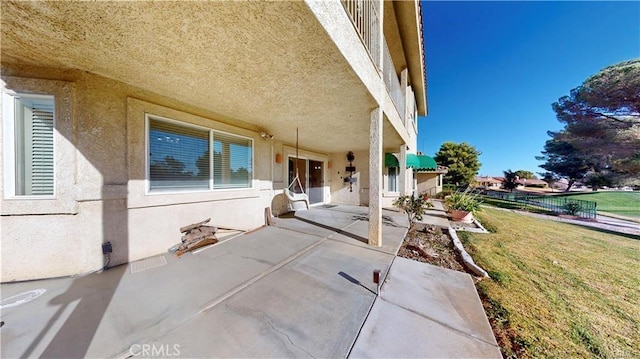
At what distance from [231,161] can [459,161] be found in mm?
30302

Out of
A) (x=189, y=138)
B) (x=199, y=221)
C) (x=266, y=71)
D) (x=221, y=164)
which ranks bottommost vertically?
(x=199, y=221)

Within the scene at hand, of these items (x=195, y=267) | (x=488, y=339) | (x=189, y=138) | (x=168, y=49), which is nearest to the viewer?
(x=488, y=339)

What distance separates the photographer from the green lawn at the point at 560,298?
2.52m

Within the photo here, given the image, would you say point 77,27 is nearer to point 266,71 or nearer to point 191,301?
point 266,71

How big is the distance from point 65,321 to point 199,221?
9.65 feet

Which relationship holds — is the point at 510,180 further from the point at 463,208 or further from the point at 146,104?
the point at 146,104

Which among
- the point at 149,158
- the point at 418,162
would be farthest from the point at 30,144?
the point at 418,162

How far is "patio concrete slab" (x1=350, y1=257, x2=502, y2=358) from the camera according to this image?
2.29 m

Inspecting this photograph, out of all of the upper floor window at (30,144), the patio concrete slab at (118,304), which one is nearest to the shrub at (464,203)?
the patio concrete slab at (118,304)

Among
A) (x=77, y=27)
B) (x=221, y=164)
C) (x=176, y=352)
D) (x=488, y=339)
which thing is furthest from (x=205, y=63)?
(x=488, y=339)

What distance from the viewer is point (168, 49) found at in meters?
2.98

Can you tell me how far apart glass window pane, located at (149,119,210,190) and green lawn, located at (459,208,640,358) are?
6.82m

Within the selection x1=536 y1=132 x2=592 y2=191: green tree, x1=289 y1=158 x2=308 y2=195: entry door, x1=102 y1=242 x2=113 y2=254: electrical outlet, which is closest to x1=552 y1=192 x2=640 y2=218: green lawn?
x1=536 y1=132 x2=592 y2=191: green tree

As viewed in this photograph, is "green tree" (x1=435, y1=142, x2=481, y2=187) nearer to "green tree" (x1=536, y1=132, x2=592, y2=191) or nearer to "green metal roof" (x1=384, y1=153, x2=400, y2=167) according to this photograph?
"green tree" (x1=536, y1=132, x2=592, y2=191)
